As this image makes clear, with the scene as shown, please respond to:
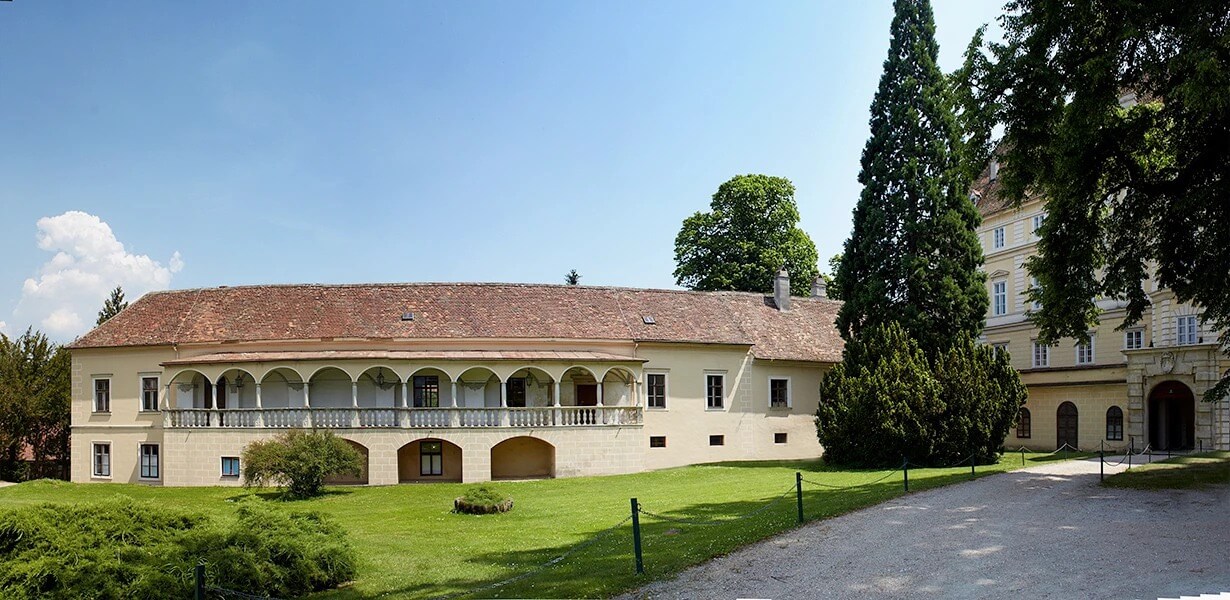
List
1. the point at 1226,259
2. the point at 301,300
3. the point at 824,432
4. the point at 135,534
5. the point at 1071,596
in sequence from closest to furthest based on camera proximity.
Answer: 1. the point at 1071,596
2. the point at 135,534
3. the point at 1226,259
4. the point at 824,432
5. the point at 301,300

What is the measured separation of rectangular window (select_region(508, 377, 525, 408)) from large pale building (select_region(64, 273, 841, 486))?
75mm

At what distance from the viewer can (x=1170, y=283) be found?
18.7m

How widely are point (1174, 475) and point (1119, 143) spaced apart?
8.11m

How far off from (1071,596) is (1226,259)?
10.5 metres

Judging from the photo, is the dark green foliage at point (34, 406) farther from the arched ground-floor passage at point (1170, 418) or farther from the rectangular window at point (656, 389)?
the arched ground-floor passage at point (1170, 418)

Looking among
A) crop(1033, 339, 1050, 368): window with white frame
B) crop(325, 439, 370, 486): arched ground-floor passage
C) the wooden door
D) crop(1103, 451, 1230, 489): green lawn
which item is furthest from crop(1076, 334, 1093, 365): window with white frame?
crop(325, 439, 370, 486): arched ground-floor passage

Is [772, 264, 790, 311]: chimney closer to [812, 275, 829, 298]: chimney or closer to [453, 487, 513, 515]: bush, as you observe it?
[812, 275, 829, 298]: chimney

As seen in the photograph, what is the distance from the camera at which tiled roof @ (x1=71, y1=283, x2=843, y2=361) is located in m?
31.6

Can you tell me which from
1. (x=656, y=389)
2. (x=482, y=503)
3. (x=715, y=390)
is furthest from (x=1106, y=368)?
(x=482, y=503)

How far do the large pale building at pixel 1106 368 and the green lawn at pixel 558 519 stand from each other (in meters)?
6.73

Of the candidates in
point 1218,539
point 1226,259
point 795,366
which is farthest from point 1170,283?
point 795,366

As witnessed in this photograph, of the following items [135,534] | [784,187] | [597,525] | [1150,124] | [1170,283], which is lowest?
[597,525]

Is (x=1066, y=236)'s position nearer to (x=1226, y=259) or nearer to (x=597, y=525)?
(x=1226, y=259)

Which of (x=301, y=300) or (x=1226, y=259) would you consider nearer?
(x=1226, y=259)
